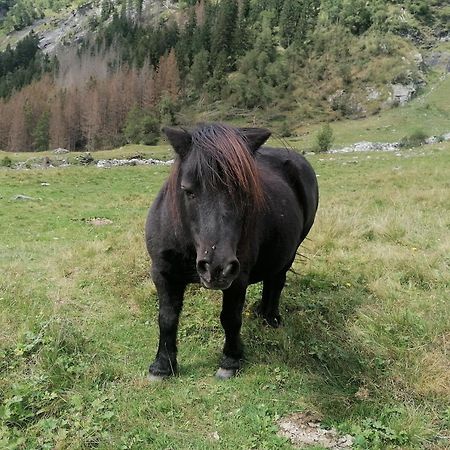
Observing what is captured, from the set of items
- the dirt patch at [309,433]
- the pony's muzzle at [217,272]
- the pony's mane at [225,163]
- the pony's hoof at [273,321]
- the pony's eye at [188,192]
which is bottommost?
the pony's hoof at [273,321]

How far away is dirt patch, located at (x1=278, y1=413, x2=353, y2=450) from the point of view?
3738 millimetres

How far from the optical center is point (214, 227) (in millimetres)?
3352

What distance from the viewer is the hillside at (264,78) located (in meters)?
66.9

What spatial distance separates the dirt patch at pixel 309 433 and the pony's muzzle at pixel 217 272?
147cm

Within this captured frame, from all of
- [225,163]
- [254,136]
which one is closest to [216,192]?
[225,163]

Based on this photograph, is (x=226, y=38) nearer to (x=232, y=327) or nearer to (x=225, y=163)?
(x=232, y=327)

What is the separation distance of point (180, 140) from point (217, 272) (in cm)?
114

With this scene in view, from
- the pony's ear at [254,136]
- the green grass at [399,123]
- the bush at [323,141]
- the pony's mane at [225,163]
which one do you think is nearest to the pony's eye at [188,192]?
the pony's mane at [225,163]

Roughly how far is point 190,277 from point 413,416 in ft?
7.25

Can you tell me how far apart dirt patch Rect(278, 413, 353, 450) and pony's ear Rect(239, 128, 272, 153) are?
2315 millimetres

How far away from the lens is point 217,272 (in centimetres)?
329

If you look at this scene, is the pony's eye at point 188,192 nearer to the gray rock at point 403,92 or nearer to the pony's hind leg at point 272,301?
the pony's hind leg at point 272,301

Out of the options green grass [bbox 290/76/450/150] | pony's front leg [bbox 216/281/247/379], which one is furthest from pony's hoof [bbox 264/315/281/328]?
green grass [bbox 290/76/450/150]

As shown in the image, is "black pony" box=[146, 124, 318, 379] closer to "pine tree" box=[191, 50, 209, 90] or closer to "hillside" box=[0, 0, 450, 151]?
"hillside" box=[0, 0, 450, 151]
